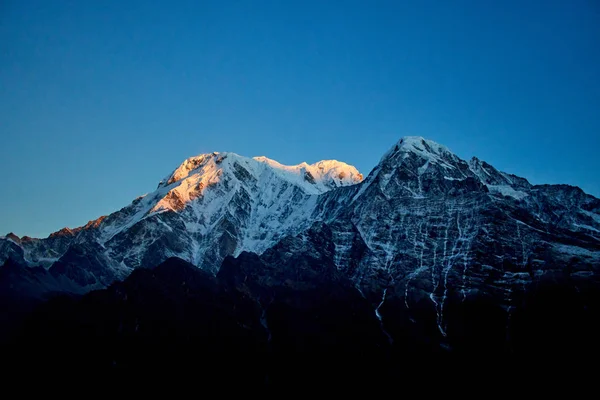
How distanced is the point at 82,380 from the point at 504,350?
127075 mm

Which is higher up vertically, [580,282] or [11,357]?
[580,282]

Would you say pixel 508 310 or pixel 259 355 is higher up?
pixel 508 310

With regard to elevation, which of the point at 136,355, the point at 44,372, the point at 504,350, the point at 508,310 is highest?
the point at 508,310

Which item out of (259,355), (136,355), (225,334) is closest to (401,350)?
(259,355)

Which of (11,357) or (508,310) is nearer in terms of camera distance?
(11,357)

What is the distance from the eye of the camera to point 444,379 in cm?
17550

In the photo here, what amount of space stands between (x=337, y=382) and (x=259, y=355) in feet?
95.1

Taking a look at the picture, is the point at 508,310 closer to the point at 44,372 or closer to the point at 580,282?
the point at 580,282

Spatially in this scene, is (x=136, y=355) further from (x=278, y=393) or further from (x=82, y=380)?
(x=278, y=393)

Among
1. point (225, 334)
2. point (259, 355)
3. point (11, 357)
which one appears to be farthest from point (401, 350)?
point (11, 357)

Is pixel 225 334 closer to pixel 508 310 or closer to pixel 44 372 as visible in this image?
pixel 44 372

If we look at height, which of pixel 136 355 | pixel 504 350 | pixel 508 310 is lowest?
pixel 136 355

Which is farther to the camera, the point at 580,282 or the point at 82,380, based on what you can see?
the point at 580,282

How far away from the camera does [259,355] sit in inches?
7643
